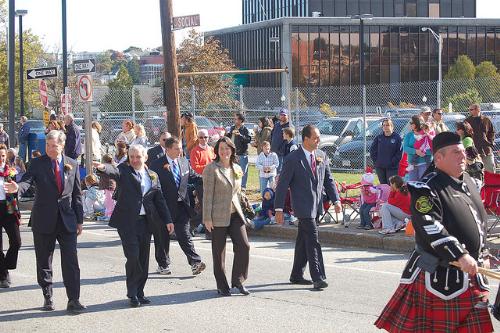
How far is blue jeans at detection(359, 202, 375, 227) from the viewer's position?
14.3m

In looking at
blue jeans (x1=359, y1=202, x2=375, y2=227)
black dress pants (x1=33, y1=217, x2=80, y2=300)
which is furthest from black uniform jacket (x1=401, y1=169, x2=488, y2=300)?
blue jeans (x1=359, y1=202, x2=375, y2=227)

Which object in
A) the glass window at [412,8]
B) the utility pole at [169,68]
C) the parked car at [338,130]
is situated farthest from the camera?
the glass window at [412,8]

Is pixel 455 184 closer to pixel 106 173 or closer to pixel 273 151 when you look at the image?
pixel 106 173

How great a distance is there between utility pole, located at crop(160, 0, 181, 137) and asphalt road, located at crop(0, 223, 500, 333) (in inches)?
221

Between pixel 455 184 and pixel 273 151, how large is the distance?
1371 centimetres

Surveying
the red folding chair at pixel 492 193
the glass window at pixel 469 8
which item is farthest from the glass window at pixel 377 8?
the red folding chair at pixel 492 193

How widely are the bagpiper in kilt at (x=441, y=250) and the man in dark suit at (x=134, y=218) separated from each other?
170 inches

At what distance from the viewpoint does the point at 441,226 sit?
224 inches

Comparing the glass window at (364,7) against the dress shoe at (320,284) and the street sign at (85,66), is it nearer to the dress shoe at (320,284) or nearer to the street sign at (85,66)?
the street sign at (85,66)

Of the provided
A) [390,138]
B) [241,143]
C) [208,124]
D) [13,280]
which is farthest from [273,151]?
[208,124]

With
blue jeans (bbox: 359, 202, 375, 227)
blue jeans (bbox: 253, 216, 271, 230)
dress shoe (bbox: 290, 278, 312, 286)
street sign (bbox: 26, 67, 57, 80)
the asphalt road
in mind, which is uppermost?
street sign (bbox: 26, 67, 57, 80)

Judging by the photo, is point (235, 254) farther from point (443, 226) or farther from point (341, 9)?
point (341, 9)

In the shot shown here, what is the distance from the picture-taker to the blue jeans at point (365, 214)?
14.3 m

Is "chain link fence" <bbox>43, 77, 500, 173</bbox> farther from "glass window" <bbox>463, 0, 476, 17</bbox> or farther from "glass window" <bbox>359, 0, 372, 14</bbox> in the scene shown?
"glass window" <bbox>463, 0, 476, 17</bbox>
